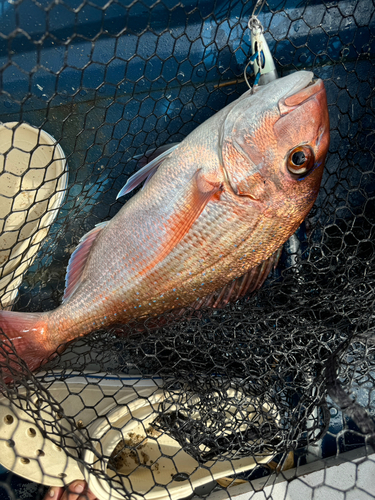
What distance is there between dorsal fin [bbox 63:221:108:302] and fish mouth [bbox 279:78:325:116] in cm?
119

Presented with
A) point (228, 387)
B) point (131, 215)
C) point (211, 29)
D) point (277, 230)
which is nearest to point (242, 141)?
point (277, 230)

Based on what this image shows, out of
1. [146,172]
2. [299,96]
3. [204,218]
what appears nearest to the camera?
[299,96]

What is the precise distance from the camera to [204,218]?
203 centimetres

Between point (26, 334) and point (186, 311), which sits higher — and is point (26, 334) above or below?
above

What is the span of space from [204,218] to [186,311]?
1.99 ft

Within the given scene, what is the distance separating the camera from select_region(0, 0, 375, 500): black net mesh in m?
2.00

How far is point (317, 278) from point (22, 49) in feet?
7.46

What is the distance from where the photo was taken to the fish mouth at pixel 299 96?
71.3 inches

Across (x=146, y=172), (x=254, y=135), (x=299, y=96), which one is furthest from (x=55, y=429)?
(x=299, y=96)

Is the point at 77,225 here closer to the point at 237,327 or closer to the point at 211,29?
the point at 237,327

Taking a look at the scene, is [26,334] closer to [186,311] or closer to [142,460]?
[186,311]

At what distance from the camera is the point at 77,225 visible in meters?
2.57

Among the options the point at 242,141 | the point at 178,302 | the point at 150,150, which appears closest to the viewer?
the point at 242,141

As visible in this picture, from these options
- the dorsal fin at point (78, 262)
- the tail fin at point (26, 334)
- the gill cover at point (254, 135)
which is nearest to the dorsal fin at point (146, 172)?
the dorsal fin at point (78, 262)
